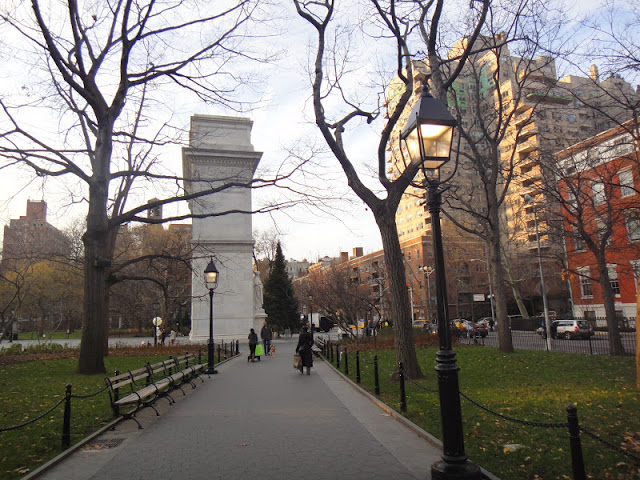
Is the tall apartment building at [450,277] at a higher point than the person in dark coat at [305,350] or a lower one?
higher

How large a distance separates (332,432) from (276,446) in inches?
46.0

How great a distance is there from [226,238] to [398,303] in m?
24.0

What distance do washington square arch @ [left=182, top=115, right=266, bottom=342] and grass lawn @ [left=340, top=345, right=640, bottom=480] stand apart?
63.3 feet

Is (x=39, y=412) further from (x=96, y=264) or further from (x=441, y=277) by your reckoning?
(x=441, y=277)

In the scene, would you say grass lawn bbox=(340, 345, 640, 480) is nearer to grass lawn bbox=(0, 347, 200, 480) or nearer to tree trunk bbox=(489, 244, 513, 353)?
tree trunk bbox=(489, 244, 513, 353)

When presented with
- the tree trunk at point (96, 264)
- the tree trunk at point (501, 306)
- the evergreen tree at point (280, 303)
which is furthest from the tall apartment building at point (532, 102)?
the evergreen tree at point (280, 303)

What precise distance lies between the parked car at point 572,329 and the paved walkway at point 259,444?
2717 cm

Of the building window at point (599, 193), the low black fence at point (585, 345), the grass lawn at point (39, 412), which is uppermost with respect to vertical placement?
the building window at point (599, 193)

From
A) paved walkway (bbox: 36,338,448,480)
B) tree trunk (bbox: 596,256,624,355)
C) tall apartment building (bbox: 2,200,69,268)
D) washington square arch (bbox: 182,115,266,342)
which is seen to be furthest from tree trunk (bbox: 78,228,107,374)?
tree trunk (bbox: 596,256,624,355)

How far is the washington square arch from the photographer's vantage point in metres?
33.0

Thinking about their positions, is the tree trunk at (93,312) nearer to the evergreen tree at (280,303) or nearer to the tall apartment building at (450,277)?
the evergreen tree at (280,303)

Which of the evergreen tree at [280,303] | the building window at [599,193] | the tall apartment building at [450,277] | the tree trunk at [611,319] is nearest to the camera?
the building window at [599,193]

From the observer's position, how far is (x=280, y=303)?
5066 cm

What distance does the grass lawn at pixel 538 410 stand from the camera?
5.40 metres
